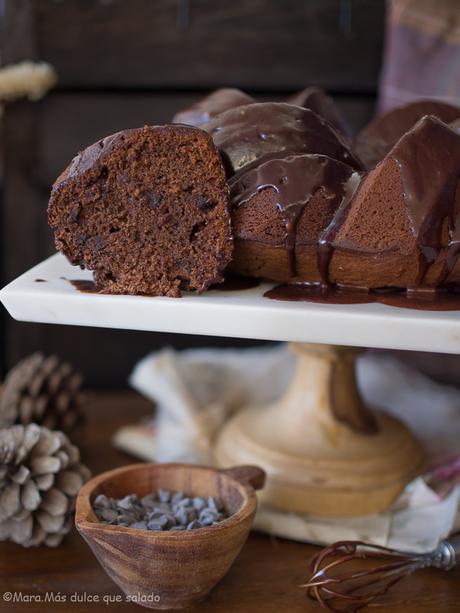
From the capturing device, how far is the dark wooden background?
119 centimetres

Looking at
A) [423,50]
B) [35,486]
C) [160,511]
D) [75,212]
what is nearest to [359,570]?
[160,511]

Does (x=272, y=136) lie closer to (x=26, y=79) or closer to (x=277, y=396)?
(x=277, y=396)

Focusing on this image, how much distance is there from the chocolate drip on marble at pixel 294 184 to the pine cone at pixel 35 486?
315 millimetres

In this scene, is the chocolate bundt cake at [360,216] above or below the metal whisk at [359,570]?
above

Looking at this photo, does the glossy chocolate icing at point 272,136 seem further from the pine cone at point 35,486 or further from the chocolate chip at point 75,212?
the pine cone at point 35,486

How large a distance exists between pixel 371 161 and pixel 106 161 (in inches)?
12.0

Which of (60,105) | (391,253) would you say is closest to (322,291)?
(391,253)

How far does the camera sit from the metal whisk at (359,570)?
0.67 metres

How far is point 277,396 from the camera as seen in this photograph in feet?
3.65

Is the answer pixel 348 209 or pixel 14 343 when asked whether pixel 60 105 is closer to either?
pixel 14 343

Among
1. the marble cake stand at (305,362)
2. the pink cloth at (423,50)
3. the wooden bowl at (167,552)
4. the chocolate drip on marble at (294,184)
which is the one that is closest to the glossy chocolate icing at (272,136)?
the chocolate drip on marble at (294,184)

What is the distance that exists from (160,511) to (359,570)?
21 centimetres

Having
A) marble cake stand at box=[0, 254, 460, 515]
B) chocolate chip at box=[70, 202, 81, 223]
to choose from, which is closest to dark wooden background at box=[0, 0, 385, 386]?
marble cake stand at box=[0, 254, 460, 515]

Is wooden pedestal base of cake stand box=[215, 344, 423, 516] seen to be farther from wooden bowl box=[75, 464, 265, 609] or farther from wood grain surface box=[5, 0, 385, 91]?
wood grain surface box=[5, 0, 385, 91]
